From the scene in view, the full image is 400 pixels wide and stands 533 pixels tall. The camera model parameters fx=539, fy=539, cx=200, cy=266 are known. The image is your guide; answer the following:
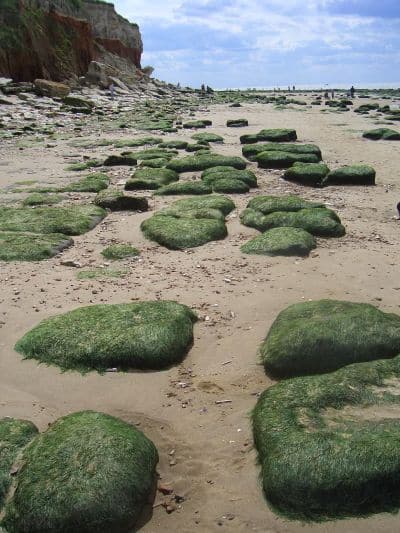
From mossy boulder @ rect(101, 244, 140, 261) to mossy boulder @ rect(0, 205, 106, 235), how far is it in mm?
1292

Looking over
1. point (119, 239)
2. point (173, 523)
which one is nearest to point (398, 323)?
point (173, 523)

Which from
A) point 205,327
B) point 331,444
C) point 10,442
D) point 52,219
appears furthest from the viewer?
point 52,219

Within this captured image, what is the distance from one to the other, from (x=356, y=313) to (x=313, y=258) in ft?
9.51

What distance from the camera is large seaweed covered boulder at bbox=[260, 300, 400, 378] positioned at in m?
5.53

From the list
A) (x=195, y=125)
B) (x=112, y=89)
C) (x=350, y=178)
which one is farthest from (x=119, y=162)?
(x=112, y=89)

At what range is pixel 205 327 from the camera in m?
6.80

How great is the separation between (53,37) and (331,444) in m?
51.6

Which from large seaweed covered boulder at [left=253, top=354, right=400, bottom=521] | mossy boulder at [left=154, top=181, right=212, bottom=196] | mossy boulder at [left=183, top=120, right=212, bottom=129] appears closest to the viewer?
large seaweed covered boulder at [left=253, top=354, right=400, bottom=521]

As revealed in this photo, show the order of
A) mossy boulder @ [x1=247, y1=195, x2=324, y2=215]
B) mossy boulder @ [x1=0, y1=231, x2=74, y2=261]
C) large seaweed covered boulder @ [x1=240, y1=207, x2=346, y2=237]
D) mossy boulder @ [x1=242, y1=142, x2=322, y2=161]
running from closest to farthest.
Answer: mossy boulder @ [x1=0, y1=231, x2=74, y2=261] < large seaweed covered boulder @ [x1=240, y1=207, x2=346, y2=237] < mossy boulder @ [x1=247, y1=195, x2=324, y2=215] < mossy boulder @ [x1=242, y1=142, x2=322, y2=161]

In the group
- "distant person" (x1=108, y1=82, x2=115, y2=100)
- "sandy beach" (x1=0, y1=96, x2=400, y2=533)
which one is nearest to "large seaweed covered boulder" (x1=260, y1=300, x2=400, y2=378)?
"sandy beach" (x1=0, y1=96, x2=400, y2=533)

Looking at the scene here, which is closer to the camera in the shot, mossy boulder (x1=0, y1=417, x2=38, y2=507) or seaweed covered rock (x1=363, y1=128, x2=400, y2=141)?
mossy boulder (x1=0, y1=417, x2=38, y2=507)

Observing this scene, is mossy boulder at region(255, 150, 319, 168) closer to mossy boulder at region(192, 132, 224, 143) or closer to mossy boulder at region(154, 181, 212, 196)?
mossy boulder at region(154, 181, 212, 196)

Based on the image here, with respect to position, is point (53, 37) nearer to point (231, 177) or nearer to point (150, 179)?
point (150, 179)

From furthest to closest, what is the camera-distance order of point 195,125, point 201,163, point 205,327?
point 195,125 → point 201,163 → point 205,327
